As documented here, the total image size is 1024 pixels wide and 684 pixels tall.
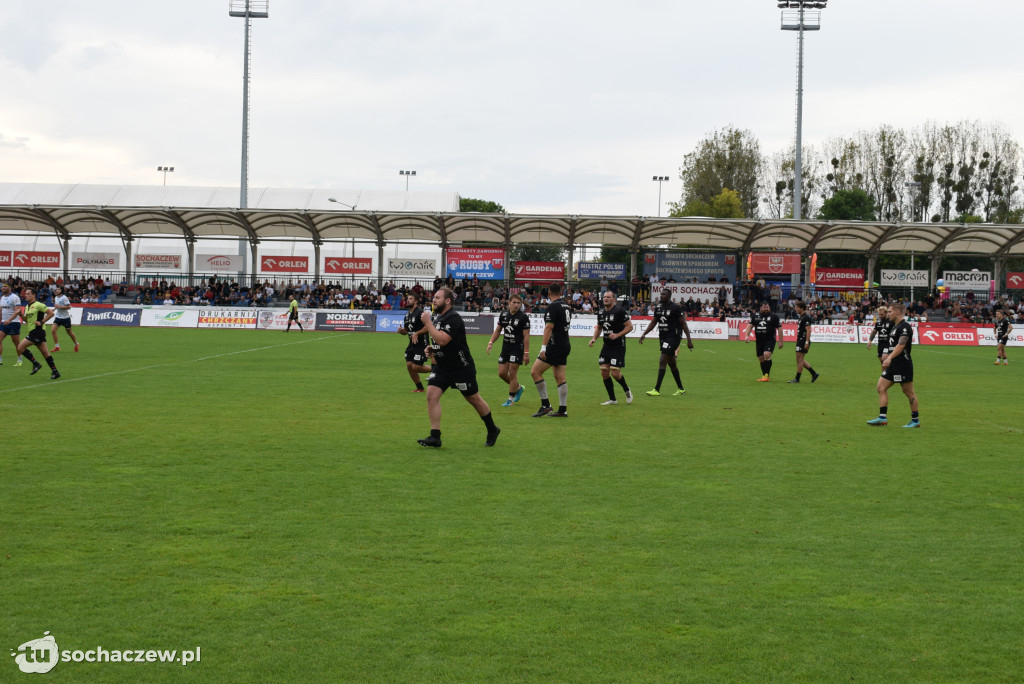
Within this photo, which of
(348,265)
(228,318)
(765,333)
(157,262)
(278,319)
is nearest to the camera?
(765,333)

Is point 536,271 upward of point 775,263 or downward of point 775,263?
downward

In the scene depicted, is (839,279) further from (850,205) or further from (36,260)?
(36,260)

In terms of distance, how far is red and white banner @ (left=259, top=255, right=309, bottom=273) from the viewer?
181 ft

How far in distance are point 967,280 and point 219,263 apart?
49758mm

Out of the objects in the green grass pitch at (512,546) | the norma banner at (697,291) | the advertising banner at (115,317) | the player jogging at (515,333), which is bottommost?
the green grass pitch at (512,546)

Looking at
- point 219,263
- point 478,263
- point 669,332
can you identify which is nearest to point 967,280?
point 478,263

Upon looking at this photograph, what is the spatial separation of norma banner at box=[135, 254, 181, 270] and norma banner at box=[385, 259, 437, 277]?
1602 centimetres

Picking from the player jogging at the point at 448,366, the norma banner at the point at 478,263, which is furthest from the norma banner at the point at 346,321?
the player jogging at the point at 448,366

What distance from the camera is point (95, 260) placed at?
58.4 metres

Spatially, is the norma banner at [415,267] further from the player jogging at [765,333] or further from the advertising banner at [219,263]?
the player jogging at [765,333]

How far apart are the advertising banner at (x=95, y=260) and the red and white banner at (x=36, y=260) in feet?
6.81

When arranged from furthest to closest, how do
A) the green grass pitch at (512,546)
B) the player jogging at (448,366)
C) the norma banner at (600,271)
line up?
1. the norma banner at (600,271)
2. the player jogging at (448,366)
3. the green grass pitch at (512,546)

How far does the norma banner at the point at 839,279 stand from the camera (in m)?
53.4

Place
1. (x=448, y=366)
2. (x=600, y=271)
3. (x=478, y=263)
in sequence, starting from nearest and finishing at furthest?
(x=448, y=366), (x=478, y=263), (x=600, y=271)
